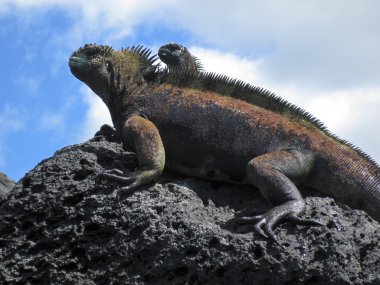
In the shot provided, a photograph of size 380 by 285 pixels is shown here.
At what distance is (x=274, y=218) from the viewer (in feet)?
17.6

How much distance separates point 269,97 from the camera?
6.41 metres

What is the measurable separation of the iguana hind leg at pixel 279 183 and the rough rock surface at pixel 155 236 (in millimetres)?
84

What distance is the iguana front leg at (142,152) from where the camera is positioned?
5.71 meters

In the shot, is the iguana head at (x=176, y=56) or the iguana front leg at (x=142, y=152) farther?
the iguana head at (x=176, y=56)

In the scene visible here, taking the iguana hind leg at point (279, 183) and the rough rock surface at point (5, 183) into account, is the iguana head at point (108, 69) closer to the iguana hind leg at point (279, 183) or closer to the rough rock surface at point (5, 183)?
the iguana hind leg at point (279, 183)

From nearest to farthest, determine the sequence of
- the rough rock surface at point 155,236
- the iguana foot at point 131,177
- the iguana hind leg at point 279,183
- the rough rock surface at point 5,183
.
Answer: the rough rock surface at point 155,236, the iguana hind leg at point 279,183, the iguana foot at point 131,177, the rough rock surface at point 5,183

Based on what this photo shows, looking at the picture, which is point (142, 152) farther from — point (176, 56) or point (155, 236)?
point (176, 56)

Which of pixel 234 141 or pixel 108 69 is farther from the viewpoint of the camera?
pixel 108 69

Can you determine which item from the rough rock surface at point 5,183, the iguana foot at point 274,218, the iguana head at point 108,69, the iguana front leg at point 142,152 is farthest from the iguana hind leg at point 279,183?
the rough rock surface at point 5,183

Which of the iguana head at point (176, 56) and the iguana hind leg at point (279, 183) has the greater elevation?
the iguana head at point (176, 56)

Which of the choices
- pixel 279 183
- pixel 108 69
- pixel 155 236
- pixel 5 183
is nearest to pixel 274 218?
pixel 279 183

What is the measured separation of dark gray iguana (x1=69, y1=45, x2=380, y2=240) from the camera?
5.80 metres

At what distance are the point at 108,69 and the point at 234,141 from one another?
146 centimetres

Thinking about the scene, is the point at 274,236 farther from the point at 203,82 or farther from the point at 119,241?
the point at 203,82
